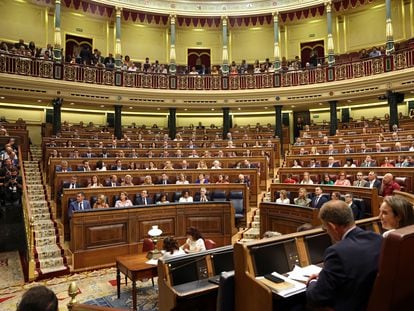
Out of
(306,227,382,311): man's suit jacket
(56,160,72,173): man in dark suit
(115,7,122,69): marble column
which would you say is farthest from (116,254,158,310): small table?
(115,7,122,69): marble column

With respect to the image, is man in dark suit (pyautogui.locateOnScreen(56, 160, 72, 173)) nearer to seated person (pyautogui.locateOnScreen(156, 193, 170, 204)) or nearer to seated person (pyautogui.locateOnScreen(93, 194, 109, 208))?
seated person (pyautogui.locateOnScreen(93, 194, 109, 208))

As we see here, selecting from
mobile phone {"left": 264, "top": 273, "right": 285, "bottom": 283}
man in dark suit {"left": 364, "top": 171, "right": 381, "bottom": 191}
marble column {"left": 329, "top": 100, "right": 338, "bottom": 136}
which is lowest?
mobile phone {"left": 264, "top": 273, "right": 285, "bottom": 283}

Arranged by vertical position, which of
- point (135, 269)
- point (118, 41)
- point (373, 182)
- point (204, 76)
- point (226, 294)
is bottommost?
point (135, 269)

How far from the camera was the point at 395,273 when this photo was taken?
1.50 metres

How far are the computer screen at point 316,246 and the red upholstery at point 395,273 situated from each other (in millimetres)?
1023

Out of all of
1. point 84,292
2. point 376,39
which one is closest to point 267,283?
point 84,292

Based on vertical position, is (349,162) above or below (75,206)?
above

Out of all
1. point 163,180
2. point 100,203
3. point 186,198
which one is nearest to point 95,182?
point 100,203

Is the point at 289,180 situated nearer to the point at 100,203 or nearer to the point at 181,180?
the point at 181,180

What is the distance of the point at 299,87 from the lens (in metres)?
13.1

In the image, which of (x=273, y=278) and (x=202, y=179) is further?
(x=202, y=179)

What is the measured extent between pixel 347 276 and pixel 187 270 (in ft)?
4.54

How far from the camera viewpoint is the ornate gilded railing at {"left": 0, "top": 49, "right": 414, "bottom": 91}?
430 inches

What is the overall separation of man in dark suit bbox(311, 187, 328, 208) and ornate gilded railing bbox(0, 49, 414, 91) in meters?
7.17
